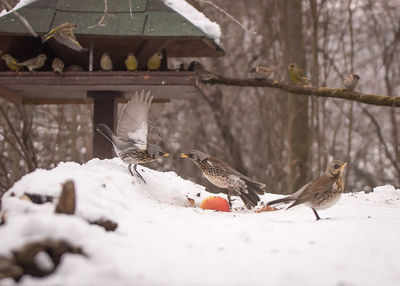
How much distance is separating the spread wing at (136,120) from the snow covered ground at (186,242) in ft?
2.81

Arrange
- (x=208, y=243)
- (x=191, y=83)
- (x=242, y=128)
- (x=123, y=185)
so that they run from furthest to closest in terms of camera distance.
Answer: (x=242, y=128)
(x=191, y=83)
(x=123, y=185)
(x=208, y=243)

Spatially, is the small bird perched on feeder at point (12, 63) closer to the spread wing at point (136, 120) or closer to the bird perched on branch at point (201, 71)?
the spread wing at point (136, 120)

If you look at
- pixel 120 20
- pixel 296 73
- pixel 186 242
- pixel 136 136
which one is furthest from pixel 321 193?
pixel 296 73

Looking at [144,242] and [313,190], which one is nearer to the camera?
[144,242]

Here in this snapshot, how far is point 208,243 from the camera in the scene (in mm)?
3283

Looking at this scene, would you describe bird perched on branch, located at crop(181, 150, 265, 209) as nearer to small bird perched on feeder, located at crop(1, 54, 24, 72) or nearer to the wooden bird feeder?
the wooden bird feeder

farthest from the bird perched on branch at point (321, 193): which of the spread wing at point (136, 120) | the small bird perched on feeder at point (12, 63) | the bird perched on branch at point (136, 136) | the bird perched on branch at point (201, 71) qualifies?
the small bird perched on feeder at point (12, 63)

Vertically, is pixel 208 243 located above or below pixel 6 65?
below

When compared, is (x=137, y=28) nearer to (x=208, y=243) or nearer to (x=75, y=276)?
(x=208, y=243)

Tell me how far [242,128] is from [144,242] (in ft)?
33.6

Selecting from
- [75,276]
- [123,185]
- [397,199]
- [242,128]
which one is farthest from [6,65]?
[242,128]

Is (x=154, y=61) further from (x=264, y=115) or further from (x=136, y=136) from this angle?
(x=264, y=115)

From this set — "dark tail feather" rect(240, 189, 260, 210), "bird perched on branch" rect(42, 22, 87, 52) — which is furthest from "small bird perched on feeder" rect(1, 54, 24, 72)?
"dark tail feather" rect(240, 189, 260, 210)

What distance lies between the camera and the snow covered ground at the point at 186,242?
2.62 metres
